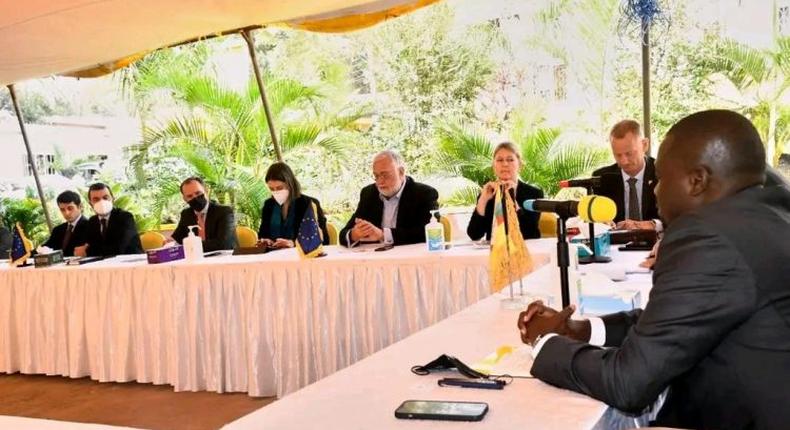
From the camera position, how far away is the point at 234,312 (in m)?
3.88

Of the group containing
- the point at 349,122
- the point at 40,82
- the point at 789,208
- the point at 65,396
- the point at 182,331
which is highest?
the point at 40,82

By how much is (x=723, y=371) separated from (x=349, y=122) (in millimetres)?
6740

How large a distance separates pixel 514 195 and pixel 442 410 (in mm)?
2756

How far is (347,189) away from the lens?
8117mm

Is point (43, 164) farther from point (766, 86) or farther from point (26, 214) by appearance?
point (766, 86)

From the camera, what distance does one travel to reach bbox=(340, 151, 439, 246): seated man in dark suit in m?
4.12

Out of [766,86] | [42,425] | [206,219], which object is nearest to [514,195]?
[206,219]

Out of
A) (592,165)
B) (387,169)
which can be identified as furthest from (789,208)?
(592,165)

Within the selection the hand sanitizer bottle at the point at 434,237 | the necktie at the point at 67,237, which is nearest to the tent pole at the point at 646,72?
the hand sanitizer bottle at the point at 434,237

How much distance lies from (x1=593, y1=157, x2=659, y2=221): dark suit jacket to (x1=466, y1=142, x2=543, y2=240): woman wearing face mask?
15.0 inches

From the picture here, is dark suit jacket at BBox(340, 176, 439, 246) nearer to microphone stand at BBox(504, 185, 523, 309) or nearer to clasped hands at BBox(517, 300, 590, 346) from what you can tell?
microphone stand at BBox(504, 185, 523, 309)

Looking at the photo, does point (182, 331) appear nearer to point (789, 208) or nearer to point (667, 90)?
point (789, 208)

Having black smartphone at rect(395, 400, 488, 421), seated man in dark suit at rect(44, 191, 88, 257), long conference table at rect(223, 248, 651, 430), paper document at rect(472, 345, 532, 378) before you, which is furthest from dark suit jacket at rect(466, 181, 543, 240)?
seated man in dark suit at rect(44, 191, 88, 257)

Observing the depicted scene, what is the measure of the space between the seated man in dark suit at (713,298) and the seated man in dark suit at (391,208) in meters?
2.78
